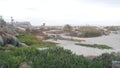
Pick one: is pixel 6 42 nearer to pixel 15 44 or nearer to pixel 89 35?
pixel 15 44

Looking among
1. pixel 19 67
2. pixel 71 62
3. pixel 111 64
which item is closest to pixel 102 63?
pixel 111 64

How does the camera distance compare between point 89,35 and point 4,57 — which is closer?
point 4,57

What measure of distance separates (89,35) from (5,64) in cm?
4596

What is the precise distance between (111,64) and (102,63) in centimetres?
43

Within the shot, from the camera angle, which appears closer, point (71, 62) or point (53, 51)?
point (71, 62)

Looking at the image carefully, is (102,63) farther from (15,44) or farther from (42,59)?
(15,44)

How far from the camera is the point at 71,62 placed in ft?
55.3

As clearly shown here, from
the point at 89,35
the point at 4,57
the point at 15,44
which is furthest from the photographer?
the point at 89,35

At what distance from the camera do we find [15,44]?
29766mm

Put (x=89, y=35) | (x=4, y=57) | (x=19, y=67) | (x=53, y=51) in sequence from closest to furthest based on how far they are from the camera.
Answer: (x=19, y=67)
(x=4, y=57)
(x=53, y=51)
(x=89, y=35)

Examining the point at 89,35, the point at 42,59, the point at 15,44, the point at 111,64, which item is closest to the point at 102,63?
the point at 111,64

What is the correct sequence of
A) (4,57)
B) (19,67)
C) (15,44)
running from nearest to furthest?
1. (19,67)
2. (4,57)
3. (15,44)

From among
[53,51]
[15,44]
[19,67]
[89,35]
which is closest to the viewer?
[19,67]

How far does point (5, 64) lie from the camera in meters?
16.6
